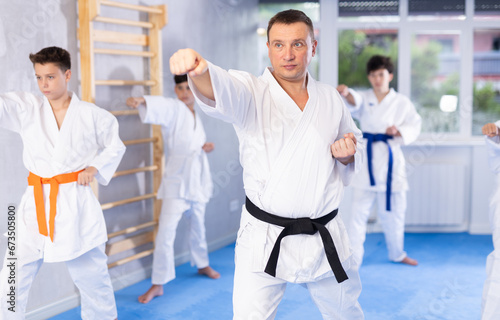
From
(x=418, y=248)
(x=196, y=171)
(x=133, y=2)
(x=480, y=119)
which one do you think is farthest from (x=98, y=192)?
(x=480, y=119)

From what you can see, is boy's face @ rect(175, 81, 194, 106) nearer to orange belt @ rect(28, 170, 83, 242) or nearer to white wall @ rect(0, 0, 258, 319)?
white wall @ rect(0, 0, 258, 319)

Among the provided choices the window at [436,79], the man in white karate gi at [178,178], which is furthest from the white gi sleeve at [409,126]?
the man in white karate gi at [178,178]

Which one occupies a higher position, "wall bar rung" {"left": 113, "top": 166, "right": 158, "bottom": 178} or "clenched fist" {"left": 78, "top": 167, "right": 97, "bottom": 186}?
"clenched fist" {"left": 78, "top": 167, "right": 97, "bottom": 186}

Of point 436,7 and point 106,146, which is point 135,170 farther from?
point 436,7

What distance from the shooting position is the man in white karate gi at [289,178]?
187 cm

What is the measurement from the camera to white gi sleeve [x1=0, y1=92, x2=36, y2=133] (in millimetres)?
2570

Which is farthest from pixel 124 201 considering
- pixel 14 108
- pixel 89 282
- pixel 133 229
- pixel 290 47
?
pixel 290 47

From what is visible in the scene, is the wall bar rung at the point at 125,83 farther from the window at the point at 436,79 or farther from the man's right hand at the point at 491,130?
the window at the point at 436,79

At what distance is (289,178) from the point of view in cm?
188

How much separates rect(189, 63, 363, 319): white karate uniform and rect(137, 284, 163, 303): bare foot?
1596 millimetres

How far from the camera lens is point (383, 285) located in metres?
3.75

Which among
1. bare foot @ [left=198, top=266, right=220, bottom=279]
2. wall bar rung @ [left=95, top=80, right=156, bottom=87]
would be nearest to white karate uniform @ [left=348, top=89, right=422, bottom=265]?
bare foot @ [left=198, top=266, right=220, bottom=279]

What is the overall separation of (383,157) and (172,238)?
5.51 ft

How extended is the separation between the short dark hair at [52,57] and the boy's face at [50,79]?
2cm
